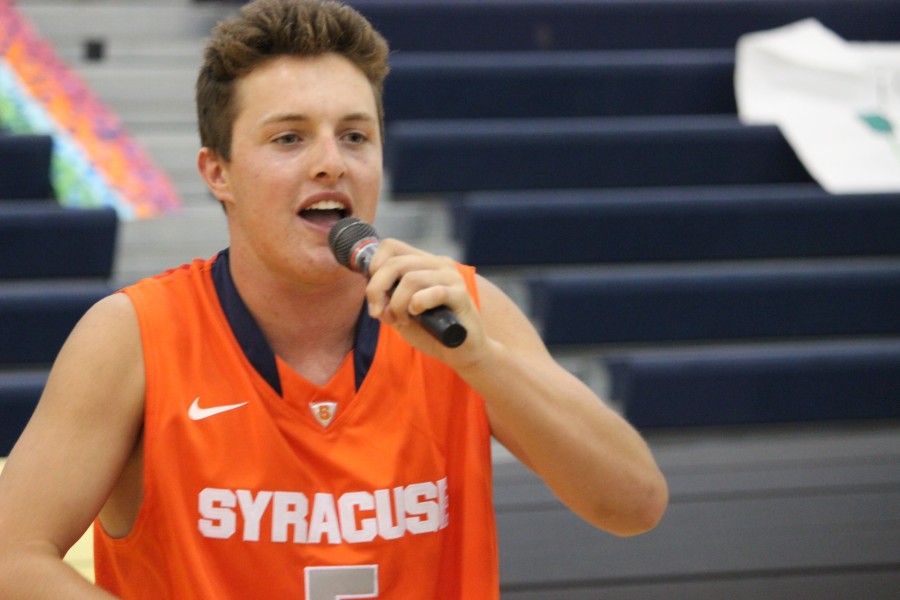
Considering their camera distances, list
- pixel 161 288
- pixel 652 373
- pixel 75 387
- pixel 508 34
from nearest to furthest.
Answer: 1. pixel 75 387
2. pixel 161 288
3. pixel 652 373
4. pixel 508 34

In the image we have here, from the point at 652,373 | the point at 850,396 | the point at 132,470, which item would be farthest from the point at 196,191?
the point at 132,470

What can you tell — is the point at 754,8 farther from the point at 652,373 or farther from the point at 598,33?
the point at 652,373

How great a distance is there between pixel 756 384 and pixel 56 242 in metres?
1.51

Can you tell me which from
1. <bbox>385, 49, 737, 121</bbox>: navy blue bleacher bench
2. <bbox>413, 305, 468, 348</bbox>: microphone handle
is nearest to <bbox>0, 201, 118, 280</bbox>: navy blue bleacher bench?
<bbox>385, 49, 737, 121</bbox>: navy blue bleacher bench

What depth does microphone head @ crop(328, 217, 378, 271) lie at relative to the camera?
998mm

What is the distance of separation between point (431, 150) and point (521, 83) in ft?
1.33

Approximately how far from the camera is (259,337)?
1.15m

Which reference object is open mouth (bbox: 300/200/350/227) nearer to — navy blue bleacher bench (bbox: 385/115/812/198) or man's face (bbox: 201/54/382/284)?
man's face (bbox: 201/54/382/284)

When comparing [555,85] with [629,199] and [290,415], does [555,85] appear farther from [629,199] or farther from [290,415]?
[290,415]

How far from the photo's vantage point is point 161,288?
1165 millimetres

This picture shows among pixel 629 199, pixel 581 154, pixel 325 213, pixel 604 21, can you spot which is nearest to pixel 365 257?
pixel 325 213

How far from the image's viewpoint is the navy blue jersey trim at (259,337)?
114cm

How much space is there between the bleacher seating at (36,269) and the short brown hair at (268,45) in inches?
49.0

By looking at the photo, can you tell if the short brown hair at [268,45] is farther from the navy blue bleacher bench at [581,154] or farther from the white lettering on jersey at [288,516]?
the navy blue bleacher bench at [581,154]
